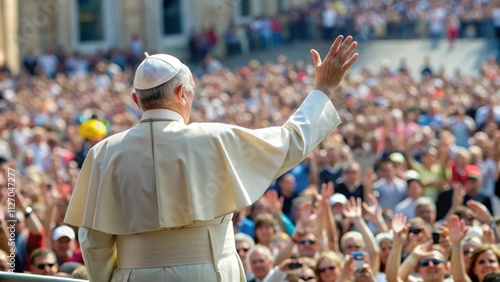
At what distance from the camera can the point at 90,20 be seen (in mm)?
34219

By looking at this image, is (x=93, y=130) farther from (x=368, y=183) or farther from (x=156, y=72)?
(x=156, y=72)

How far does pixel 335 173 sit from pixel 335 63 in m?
8.48

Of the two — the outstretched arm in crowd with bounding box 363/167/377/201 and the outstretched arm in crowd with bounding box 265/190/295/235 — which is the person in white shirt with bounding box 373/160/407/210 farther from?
the outstretched arm in crowd with bounding box 265/190/295/235

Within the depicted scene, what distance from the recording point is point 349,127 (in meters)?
16.2

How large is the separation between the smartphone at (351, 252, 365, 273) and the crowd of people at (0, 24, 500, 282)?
1 centimetres

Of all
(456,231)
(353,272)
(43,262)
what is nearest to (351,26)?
(43,262)

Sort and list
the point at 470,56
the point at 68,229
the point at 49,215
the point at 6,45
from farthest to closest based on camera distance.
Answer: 1. the point at 470,56
2. the point at 6,45
3. the point at 49,215
4. the point at 68,229

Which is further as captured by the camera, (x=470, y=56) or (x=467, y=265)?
(x=470, y=56)

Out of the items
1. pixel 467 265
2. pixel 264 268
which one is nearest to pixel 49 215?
pixel 264 268

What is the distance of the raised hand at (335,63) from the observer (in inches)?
177

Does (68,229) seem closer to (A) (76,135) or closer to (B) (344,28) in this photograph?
(A) (76,135)

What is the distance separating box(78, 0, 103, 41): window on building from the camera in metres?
34.1

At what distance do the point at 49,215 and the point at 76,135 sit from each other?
248 inches

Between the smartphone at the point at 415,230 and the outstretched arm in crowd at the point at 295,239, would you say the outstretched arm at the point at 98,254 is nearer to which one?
the outstretched arm in crowd at the point at 295,239
